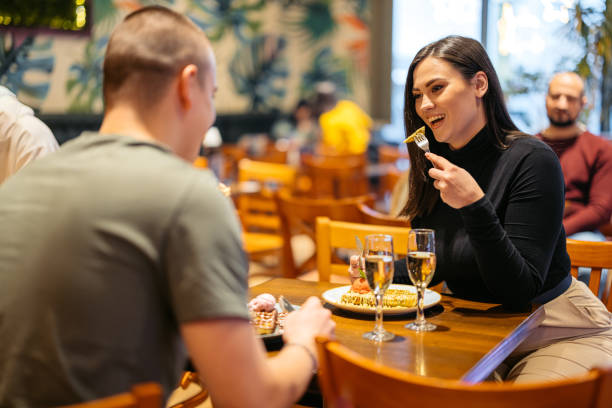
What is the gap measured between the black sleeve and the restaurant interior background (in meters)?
5.30

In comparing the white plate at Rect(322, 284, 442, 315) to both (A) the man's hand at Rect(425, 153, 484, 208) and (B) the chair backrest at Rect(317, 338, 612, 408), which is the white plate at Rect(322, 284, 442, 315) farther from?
(B) the chair backrest at Rect(317, 338, 612, 408)

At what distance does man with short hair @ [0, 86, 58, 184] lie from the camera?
93.2 inches

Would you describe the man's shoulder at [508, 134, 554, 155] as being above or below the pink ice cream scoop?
above

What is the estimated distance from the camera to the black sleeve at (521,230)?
1699 mm

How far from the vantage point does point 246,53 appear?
1023 centimetres

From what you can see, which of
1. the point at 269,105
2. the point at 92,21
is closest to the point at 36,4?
the point at 92,21

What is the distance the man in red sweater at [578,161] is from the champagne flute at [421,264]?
2176mm

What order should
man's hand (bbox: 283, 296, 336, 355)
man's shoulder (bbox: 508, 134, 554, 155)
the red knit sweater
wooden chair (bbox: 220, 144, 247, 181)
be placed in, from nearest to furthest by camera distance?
1. man's hand (bbox: 283, 296, 336, 355)
2. man's shoulder (bbox: 508, 134, 554, 155)
3. the red knit sweater
4. wooden chair (bbox: 220, 144, 247, 181)

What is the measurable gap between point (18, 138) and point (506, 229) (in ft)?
5.53

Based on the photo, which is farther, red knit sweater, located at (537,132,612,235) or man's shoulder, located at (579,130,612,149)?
man's shoulder, located at (579,130,612,149)

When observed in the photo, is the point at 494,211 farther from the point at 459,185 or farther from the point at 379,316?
the point at 379,316

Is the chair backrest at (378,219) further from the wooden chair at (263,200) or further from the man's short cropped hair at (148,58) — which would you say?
the man's short cropped hair at (148,58)

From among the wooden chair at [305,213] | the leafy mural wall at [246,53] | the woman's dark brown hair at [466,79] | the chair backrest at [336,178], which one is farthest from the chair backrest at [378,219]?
the leafy mural wall at [246,53]

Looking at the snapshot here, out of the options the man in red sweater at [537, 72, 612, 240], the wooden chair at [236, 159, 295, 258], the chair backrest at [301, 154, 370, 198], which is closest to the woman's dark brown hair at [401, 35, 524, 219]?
the man in red sweater at [537, 72, 612, 240]
